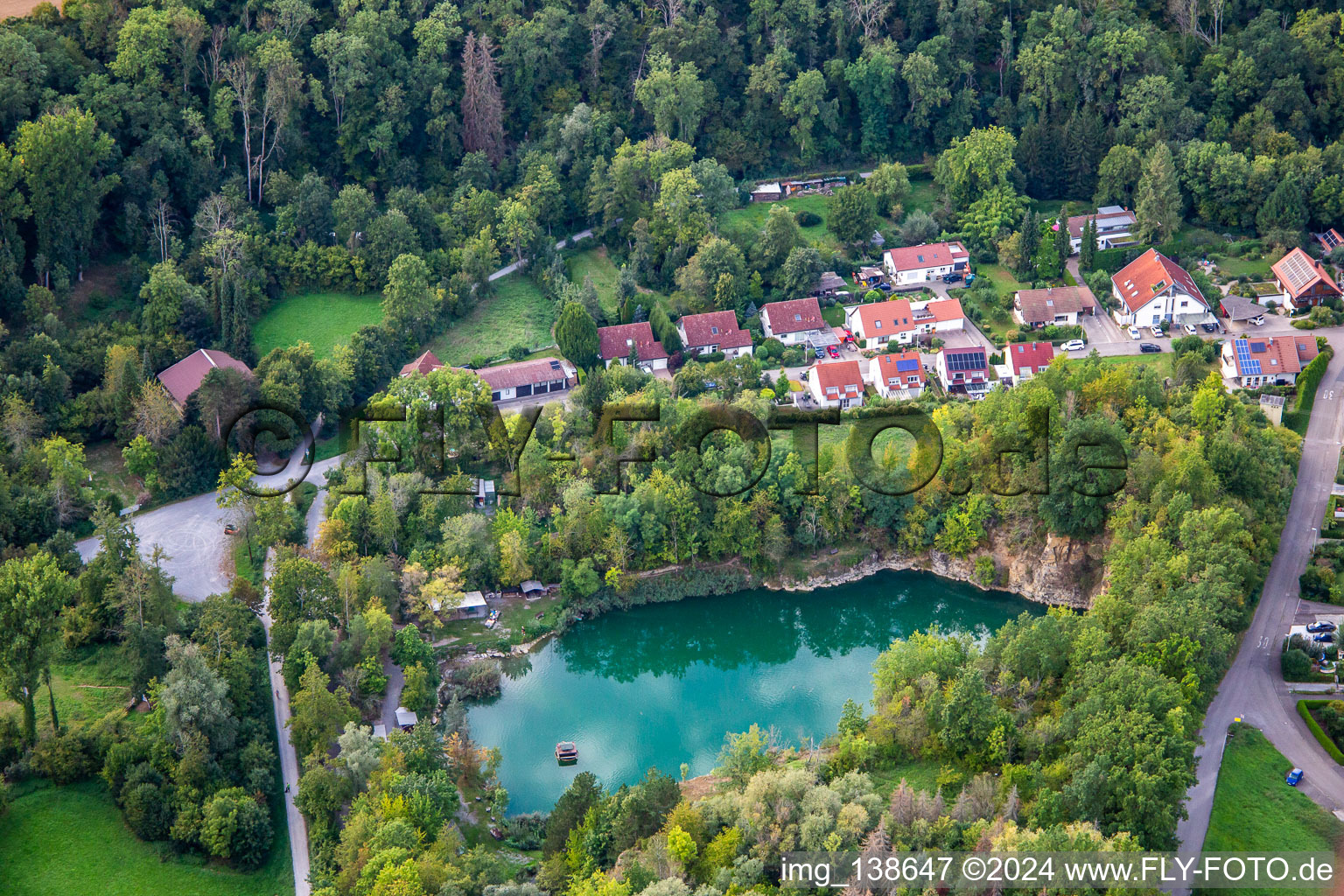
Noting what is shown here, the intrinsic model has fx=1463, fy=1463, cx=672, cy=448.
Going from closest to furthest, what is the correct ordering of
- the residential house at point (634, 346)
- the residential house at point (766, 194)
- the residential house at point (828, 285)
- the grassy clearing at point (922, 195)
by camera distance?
the residential house at point (634, 346)
the residential house at point (828, 285)
the grassy clearing at point (922, 195)
the residential house at point (766, 194)

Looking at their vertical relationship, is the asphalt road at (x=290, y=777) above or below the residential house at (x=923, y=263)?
below

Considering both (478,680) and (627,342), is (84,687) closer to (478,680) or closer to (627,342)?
(478,680)

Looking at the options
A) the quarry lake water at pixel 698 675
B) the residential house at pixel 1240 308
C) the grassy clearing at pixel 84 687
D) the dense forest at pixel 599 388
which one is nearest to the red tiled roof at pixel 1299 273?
the residential house at pixel 1240 308

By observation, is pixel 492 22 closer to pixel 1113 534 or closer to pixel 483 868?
pixel 1113 534

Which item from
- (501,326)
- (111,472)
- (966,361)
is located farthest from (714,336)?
(111,472)

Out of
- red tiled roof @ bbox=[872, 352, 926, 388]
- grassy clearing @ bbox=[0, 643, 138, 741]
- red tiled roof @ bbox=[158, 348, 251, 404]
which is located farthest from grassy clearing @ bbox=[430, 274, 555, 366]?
grassy clearing @ bbox=[0, 643, 138, 741]

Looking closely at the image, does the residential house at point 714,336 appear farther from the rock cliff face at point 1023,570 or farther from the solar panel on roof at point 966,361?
the rock cliff face at point 1023,570

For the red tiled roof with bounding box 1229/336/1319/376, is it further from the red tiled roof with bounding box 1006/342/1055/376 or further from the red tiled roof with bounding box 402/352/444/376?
the red tiled roof with bounding box 402/352/444/376
